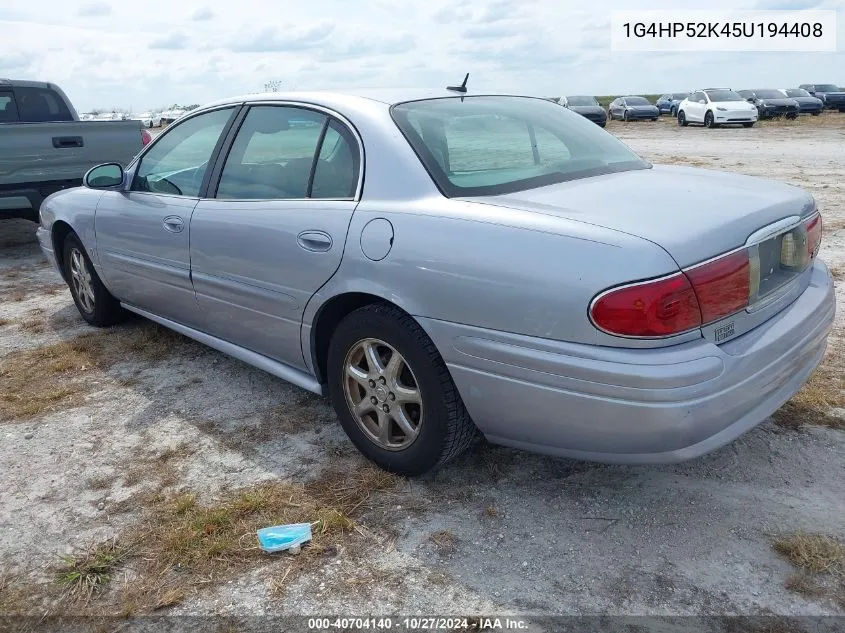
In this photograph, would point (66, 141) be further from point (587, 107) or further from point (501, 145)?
point (587, 107)

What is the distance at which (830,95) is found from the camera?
109ft

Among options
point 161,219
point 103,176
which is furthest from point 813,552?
point 103,176

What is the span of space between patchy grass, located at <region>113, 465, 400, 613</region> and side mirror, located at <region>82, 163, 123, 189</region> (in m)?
2.40

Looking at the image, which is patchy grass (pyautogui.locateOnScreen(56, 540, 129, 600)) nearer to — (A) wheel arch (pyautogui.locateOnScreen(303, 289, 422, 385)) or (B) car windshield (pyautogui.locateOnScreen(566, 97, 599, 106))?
(A) wheel arch (pyautogui.locateOnScreen(303, 289, 422, 385))

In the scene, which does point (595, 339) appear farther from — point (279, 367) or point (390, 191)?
point (279, 367)

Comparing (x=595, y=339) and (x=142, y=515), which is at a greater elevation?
(x=595, y=339)

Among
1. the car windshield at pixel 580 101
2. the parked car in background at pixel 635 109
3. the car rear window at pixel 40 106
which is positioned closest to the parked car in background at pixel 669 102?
the parked car in background at pixel 635 109

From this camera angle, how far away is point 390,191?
2.76 metres

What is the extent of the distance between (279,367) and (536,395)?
4.85 feet

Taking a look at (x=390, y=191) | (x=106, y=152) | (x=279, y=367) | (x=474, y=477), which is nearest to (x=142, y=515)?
(x=279, y=367)

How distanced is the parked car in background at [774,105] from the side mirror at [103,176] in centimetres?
3004

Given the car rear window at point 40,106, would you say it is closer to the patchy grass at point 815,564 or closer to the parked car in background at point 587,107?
the patchy grass at point 815,564

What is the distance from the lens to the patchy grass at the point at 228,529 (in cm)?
238

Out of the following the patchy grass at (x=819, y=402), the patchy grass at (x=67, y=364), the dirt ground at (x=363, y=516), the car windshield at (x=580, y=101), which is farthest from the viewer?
the car windshield at (x=580, y=101)
